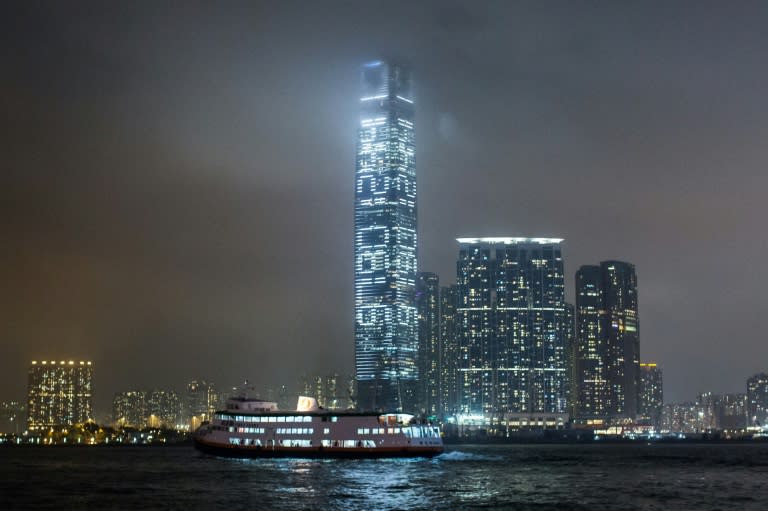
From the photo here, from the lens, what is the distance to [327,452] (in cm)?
14300

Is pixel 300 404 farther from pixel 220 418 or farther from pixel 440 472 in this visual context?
pixel 440 472

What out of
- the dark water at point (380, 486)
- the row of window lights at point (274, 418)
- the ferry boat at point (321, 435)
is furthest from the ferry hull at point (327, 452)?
the row of window lights at point (274, 418)

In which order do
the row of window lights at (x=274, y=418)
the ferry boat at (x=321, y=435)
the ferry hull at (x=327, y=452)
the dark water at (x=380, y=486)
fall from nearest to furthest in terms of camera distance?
the dark water at (x=380, y=486) → the ferry hull at (x=327, y=452) → the ferry boat at (x=321, y=435) → the row of window lights at (x=274, y=418)

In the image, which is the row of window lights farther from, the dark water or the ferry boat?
the dark water

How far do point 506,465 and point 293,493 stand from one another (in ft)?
194

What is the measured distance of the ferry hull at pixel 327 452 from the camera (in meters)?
142

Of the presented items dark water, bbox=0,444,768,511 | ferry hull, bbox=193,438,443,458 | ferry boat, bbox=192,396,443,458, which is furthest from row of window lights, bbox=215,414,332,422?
dark water, bbox=0,444,768,511

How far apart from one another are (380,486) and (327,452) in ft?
130

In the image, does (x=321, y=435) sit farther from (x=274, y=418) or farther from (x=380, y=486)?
(x=380, y=486)

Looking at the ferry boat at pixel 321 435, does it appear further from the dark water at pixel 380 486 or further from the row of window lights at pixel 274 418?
the dark water at pixel 380 486

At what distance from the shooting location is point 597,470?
139375mm

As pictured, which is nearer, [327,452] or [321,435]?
[327,452]

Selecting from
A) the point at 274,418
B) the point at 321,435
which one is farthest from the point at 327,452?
the point at 274,418

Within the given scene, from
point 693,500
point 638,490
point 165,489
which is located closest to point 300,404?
point 165,489
